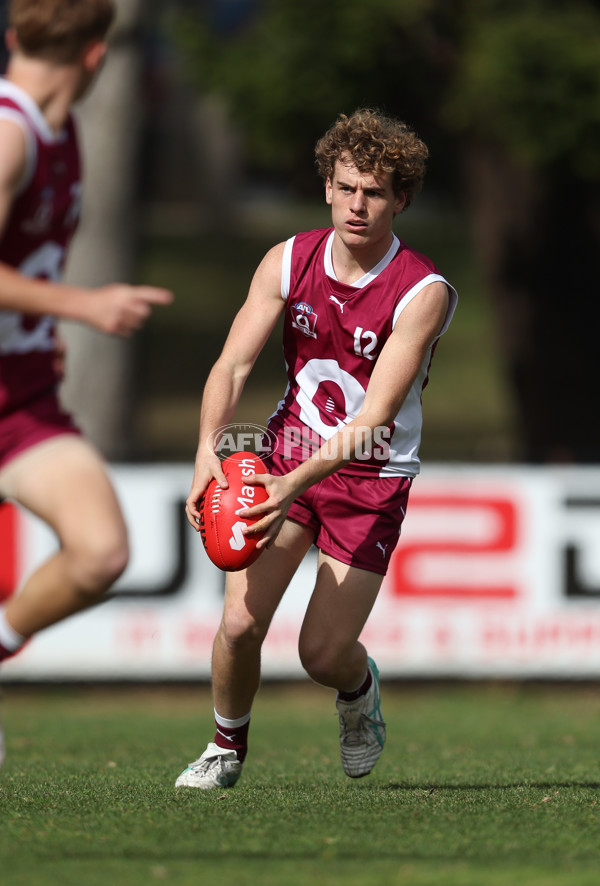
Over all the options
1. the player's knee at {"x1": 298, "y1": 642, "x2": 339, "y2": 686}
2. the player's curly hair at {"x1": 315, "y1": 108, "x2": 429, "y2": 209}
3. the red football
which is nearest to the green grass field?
the player's knee at {"x1": 298, "y1": 642, "x2": 339, "y2": 686}

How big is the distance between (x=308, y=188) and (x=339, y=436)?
10.3 meters

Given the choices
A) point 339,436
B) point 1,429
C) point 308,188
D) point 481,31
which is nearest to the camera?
point 1,429

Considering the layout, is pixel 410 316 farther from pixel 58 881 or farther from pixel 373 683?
pixel 58 881

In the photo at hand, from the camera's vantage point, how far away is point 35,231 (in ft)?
13.7

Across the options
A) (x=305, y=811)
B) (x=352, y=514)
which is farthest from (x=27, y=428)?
(x=305, y=811)

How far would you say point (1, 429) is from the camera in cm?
422

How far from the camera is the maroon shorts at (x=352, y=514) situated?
5.19 meters

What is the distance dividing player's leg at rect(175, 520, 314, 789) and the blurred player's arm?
1487 millimetres

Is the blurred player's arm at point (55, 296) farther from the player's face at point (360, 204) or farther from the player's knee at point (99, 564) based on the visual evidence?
the player's face at point (360, 204)

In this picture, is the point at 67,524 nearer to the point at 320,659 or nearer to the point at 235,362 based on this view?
the point at 235,362

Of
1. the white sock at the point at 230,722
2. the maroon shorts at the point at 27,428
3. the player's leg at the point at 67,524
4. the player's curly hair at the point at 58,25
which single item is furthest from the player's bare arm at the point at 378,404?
the player's curly hair at the point at 58,25

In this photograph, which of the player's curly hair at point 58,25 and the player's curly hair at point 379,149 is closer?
the player's curly hair at point 58,25

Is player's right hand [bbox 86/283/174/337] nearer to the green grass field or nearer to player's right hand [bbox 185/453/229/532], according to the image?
player's right hand [bbox 185/453/229/532]

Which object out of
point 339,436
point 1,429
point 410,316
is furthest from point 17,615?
point 410,316
